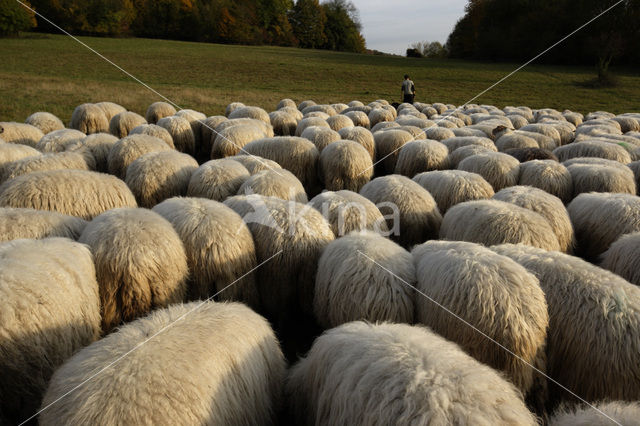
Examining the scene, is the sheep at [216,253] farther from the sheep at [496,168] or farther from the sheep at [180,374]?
the sheep at [496,168]

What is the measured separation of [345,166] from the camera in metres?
7.61

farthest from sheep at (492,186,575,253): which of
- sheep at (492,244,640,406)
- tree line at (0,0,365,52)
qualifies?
tree line at (0,0,365,52)

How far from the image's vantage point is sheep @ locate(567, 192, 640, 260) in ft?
16.4

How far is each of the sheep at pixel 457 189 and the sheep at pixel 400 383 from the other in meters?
4.09

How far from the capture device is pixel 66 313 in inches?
117

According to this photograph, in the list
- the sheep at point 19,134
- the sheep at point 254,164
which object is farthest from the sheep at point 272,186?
the sheep at point 19,134

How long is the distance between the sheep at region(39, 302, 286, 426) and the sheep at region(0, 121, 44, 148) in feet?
27.5

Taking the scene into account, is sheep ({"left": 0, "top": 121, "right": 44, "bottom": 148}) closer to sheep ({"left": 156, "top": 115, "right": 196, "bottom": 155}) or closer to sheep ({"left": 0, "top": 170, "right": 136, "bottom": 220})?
sheep ({"left": 156, "top": 115, "right": 196, "bottom": 155})

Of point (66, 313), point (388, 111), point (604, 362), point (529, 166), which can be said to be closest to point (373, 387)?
point (604, 362)

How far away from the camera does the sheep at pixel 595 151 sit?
26.9 feet

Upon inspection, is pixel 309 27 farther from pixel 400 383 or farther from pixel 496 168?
pixel 400 383

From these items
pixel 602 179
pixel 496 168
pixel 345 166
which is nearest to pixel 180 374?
pixel 345 166

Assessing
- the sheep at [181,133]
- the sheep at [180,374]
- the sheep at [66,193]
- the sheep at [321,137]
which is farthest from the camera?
the sheep at [181,133]

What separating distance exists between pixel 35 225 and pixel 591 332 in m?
5.12
